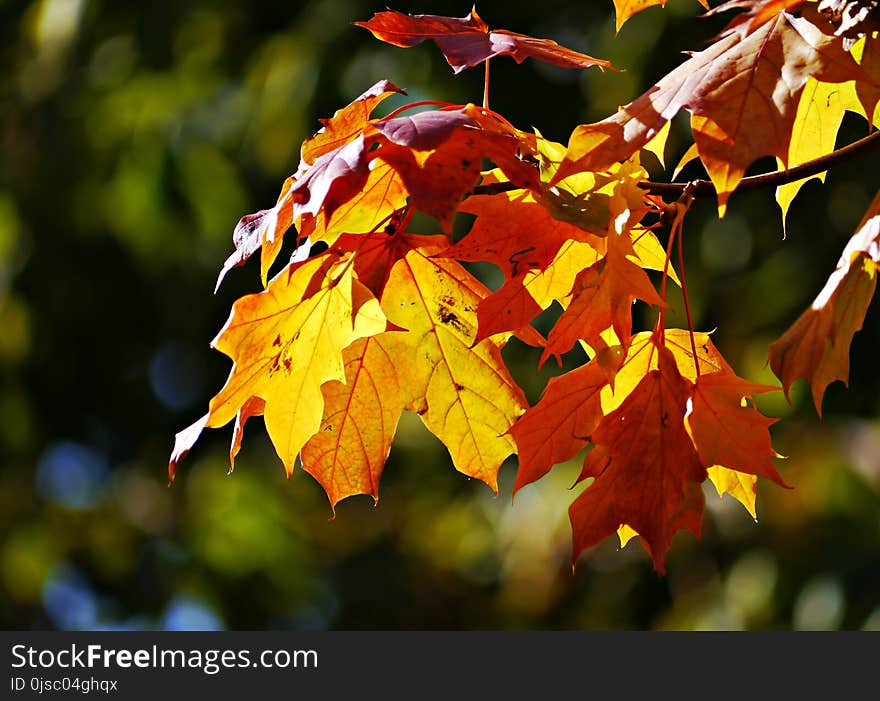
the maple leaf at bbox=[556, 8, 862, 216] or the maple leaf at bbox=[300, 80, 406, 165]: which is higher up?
the maple leaf at bbox=[556, 8, 862, 216]

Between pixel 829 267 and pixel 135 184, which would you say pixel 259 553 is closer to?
pixel 135 184

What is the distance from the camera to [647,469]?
2.80 ft

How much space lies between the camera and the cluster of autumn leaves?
2.52 ft

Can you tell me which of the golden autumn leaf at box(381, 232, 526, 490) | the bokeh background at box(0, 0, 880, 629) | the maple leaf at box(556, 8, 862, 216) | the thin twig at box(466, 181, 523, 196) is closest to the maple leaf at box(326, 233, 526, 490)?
the golden autumn leaf at box(381, 232, 526, 490)

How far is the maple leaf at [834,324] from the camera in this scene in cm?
75

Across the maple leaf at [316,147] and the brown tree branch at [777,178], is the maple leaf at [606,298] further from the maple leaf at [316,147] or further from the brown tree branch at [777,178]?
the maple leaf at [316,147]

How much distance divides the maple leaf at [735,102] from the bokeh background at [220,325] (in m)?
2.88

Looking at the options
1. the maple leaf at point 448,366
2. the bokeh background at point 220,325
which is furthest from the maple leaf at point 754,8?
the bokeh background at point 220,325

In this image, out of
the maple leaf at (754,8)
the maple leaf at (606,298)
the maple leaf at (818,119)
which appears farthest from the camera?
the maple leaf at (818,119)

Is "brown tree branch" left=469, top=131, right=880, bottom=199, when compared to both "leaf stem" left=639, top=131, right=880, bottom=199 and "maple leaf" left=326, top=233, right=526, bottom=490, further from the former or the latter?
"maple leaf" left=326, top=233, right=526, bottom=490

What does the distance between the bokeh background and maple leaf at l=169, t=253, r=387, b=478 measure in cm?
284

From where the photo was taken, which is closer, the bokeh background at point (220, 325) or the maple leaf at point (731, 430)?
the maple leaf at point (731, 430)

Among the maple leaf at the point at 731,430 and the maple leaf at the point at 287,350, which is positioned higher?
the maple leaf at the point at 287,350

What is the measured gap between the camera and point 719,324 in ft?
12.9
